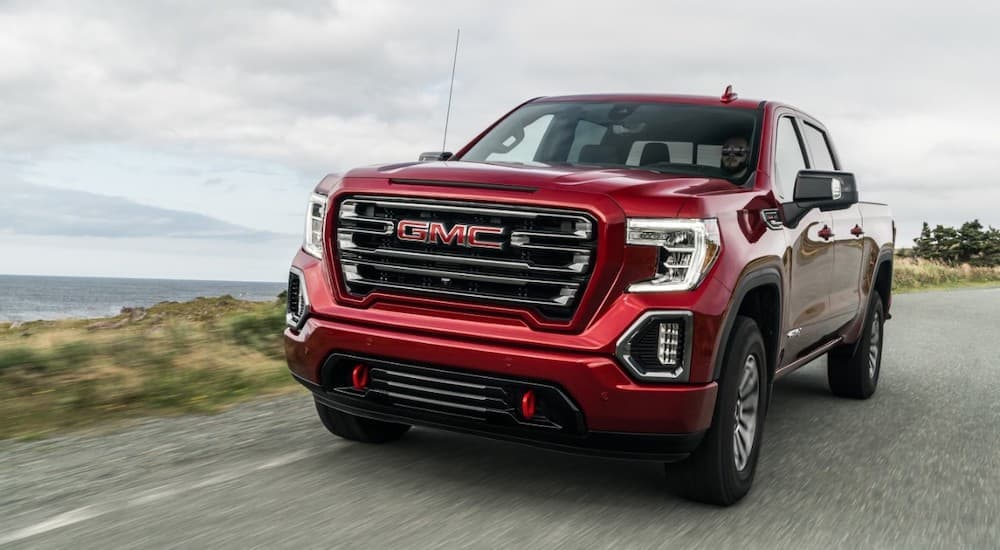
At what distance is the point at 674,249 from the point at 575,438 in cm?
86

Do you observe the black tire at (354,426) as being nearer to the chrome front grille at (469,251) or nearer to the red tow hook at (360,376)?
the red tow hook at (360,376)

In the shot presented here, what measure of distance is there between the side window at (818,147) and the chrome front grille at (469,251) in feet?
9.77

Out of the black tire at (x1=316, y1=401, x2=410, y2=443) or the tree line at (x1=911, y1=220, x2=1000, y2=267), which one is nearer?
the black tire at (x1=316, y1=401, x2=410, y2=443)

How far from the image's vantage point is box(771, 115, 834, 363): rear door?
5.33m

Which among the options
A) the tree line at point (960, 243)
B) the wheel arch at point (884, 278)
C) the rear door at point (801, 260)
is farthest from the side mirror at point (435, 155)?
the tree line at point (960, 243)

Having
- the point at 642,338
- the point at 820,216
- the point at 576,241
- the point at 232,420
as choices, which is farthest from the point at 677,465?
the point at 232,420

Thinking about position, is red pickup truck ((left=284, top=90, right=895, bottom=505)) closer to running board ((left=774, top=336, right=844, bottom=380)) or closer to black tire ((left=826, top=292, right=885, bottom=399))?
running board ((left=774, top=336, right=844, bottom=380))

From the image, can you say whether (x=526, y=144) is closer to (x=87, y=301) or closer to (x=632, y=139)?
(x=632, y=139)

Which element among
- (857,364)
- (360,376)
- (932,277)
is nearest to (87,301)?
(932,277)

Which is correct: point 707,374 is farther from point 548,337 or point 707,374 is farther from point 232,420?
point 232,420

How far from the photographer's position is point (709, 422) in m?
4.21

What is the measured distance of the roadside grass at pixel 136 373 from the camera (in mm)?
6227

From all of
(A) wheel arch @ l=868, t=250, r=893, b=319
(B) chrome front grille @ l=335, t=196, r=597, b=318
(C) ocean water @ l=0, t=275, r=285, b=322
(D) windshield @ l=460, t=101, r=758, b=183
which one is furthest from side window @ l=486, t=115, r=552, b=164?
(C) ocean water @ l=0, t=275, r=285, b=322

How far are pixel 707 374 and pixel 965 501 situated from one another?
156 centimetres
